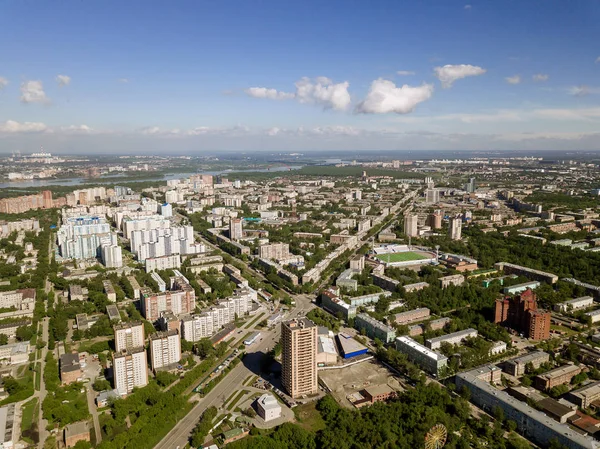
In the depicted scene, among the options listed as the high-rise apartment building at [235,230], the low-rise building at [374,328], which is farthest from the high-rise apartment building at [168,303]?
the high-rise apartment building at [235,230]

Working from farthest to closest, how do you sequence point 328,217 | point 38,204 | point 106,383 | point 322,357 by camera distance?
point 38,204
point 328,217
point 322,357
point 106,383

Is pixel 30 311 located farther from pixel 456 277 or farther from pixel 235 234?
pixel 456 277

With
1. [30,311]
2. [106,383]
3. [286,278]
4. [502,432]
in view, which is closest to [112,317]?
[30,311]

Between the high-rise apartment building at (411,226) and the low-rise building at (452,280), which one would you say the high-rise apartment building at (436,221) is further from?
the low-rise building at (452,280)

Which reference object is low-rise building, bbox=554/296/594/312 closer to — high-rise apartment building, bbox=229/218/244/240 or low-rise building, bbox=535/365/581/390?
low-rise building, bbox=535/365/581/390

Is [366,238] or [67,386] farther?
[366,238]

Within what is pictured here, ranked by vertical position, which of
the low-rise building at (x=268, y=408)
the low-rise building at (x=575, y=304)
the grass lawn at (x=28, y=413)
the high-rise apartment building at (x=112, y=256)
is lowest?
the grass lawn at (x=28, y=413)
